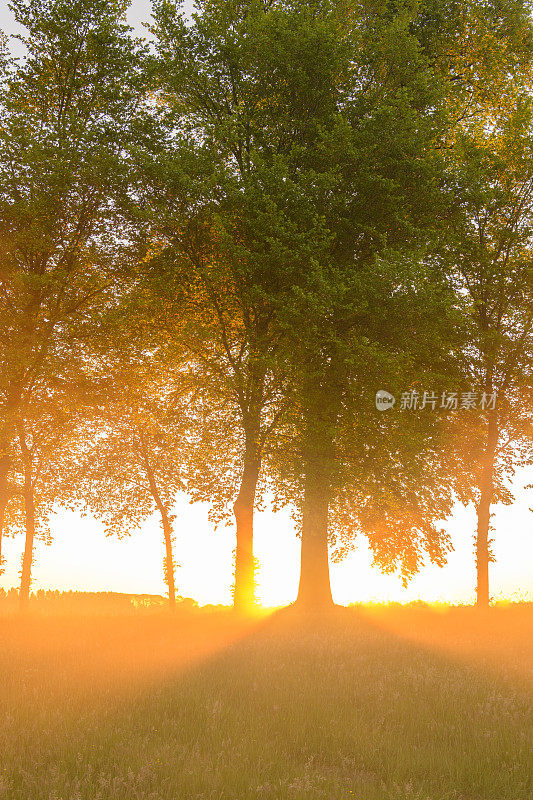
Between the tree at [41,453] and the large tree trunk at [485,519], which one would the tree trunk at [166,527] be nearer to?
the tree at [41,453]

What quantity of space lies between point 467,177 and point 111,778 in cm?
1908

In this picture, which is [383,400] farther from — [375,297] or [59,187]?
[59,187]

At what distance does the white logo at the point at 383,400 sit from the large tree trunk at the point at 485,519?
21.6 feet

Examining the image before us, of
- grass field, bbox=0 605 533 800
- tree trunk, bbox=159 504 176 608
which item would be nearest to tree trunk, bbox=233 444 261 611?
grass field, bbox=0 605 533 800

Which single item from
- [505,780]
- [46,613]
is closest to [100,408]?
[46,613]

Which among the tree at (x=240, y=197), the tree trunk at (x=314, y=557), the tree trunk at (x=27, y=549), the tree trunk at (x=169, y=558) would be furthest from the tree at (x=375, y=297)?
the tree trunk at (x=27, y=549)

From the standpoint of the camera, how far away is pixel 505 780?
8.77 meters

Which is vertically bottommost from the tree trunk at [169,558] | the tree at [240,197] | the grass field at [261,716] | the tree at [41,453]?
the grass field at [261,716]

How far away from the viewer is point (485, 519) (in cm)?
2380

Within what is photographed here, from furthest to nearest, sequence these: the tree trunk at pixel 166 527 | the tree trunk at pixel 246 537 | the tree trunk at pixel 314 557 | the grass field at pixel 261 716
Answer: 1. the tree trunk at pixel 166 527
2. the tree trunk at pixel 314 557
3. the tree trunk at pixel 246 537
4. the grass field at pixel 261 716

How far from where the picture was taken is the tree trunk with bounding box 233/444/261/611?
69.4 feet

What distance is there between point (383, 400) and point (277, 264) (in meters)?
5.36

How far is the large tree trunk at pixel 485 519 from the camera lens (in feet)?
77.5

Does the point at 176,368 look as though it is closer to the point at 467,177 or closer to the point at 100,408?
the point at 100,408
